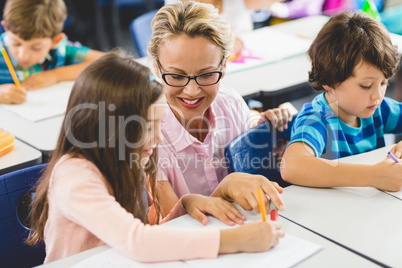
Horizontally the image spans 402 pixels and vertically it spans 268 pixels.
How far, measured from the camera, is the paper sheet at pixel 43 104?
217 centimetres

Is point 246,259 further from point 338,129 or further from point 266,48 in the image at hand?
point 266,48

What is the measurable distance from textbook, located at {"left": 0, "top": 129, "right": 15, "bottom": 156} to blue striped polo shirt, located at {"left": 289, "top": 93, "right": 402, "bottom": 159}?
0.97m

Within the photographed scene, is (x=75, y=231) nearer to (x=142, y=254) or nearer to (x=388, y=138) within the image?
(x=142, y=254)

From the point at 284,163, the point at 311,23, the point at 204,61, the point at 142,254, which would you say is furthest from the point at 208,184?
the point at 311,23

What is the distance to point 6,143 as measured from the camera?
1.82 meters

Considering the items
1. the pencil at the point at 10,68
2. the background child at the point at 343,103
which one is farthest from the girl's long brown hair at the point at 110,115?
the pencil at the point at 10,68

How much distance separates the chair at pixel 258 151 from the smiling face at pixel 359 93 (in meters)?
0.16

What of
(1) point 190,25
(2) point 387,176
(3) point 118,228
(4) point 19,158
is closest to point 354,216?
(2) point 387,176

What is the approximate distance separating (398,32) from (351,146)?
149 cm

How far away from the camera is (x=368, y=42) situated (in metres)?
1.64

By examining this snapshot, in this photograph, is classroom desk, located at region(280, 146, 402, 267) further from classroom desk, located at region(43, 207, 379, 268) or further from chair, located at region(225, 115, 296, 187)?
chair, located at region(225, 115, 296, 187)

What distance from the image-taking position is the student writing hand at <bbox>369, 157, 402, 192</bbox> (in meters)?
1.44

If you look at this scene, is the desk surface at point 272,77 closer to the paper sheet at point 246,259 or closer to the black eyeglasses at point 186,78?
the black eyeglasses at point 186,78

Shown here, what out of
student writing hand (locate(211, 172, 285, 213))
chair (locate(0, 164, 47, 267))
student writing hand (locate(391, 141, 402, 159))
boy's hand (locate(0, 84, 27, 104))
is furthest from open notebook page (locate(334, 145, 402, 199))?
boy's hand (locate(0, 84, 27, 104))
